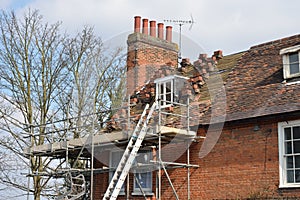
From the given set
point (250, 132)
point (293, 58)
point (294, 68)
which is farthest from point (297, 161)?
point (293, 58)

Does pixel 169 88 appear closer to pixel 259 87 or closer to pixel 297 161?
pixel 259 87

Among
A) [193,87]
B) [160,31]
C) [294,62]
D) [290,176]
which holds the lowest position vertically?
[290,176]

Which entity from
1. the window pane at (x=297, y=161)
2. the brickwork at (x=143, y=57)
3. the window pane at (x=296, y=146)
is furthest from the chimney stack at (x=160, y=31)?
the window pane at (x=297, y=161)

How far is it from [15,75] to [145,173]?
10.3m

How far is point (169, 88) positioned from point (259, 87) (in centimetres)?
402

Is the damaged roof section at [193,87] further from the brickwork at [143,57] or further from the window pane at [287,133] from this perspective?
the window pane at [287,133]

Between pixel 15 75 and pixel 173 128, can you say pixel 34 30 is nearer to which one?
pixel 15 75

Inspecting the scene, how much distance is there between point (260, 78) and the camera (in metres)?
17.0

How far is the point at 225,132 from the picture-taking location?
1616 centimetres

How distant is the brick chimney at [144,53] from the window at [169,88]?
88.3 inches

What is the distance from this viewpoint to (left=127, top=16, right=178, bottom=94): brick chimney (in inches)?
862

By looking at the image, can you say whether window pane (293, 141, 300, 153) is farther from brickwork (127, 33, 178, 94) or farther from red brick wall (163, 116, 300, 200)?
brickwork (127, 33, 178, 94)

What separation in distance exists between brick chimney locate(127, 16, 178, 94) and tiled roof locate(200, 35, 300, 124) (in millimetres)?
4276

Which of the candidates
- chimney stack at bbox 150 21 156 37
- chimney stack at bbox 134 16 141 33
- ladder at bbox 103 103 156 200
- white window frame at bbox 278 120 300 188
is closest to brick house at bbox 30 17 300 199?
white window frame at bbox 278 120 300 188
